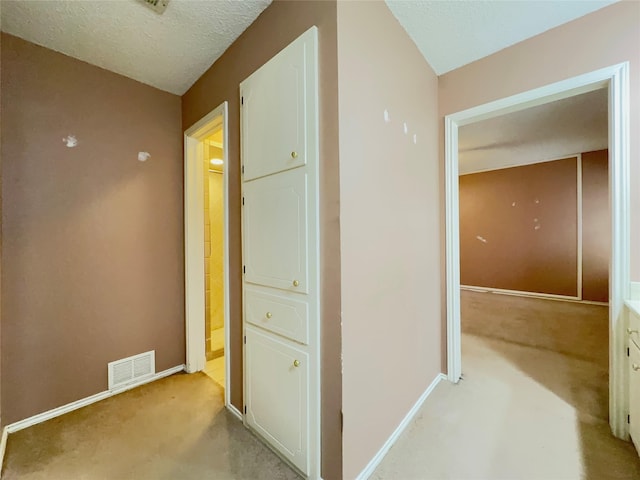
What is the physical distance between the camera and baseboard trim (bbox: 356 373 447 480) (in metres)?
1.34

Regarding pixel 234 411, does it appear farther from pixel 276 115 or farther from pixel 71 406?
pixel 276 115

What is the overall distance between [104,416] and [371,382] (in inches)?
74.1

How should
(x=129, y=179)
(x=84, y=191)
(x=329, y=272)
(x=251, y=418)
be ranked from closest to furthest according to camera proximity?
(x=329, y=272), (x=251, y=418), (x=84, y=191), (x=129, y=179)

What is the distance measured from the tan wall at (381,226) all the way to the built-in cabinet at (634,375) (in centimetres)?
104

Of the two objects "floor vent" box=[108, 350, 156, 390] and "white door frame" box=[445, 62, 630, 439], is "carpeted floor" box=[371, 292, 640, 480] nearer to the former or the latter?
"white door frame" box=[445, 62, 630, 439]

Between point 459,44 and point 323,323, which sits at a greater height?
point 459,44

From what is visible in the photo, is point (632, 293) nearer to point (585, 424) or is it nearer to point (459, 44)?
point (585, 424)

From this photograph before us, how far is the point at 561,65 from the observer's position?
171 centimetres

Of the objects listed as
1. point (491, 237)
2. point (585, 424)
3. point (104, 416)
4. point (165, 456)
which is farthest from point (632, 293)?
point (491, 237)

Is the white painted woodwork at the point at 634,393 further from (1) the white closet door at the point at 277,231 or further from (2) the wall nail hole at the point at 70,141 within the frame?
(2) the wall nail hole at the point at 70,141

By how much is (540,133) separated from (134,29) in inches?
174

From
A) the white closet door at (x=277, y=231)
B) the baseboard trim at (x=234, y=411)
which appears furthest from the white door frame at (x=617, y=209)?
the baseboard trim at (x=234, y=411)

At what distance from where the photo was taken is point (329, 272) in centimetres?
124

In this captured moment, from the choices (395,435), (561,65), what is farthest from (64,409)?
(561,65)
